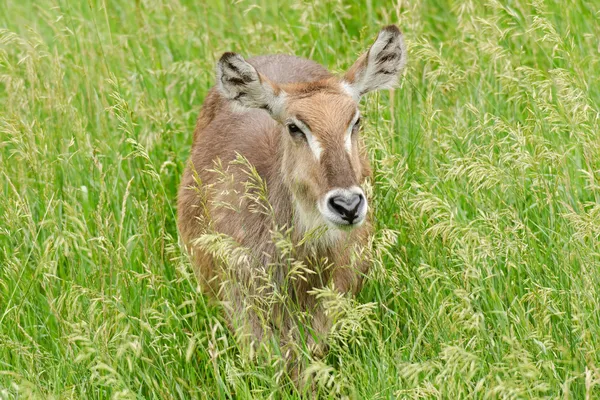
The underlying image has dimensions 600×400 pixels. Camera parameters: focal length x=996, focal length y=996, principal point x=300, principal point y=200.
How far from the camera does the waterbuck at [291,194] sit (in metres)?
4.59

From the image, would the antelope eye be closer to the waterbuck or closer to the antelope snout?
the waterbuck

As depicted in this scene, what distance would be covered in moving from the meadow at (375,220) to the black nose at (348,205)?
26cm

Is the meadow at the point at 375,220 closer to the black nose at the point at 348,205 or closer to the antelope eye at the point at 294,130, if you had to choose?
the black nose at the point at 348,205

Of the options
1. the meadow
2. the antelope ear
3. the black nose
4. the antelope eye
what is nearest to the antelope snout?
the black nose

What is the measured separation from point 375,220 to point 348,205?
1062 mm

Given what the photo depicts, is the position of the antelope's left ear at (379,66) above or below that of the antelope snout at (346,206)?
above

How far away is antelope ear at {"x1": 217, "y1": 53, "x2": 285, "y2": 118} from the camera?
504 cm

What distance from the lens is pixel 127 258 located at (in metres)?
Answer: 5.15

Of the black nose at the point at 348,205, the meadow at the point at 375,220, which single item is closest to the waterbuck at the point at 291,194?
the black nose at the point at 348,205

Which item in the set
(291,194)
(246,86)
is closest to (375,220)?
(291,194)

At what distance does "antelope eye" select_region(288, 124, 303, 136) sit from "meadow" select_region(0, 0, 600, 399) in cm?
46

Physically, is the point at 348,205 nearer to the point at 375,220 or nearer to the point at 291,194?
the point at 291,194

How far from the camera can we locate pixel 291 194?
16.8 feet

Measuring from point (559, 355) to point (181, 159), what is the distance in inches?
130
